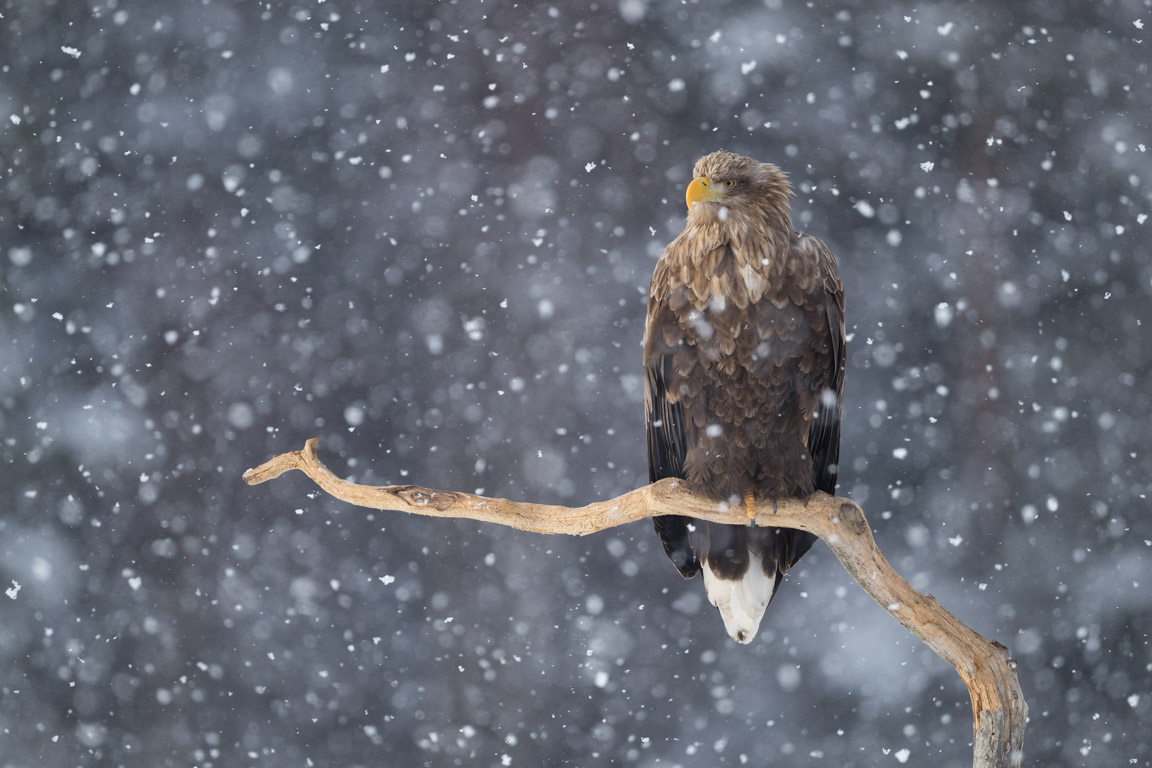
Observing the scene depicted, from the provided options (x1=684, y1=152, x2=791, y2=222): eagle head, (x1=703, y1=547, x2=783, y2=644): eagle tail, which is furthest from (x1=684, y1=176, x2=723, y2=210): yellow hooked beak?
(x1=703, y1=547, x2=783, y2=644): eagle tail

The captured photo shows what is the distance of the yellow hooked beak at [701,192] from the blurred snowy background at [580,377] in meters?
0.34

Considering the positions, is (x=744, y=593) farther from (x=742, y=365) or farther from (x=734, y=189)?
(x=734, y=189)

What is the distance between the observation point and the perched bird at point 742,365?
3.85 feet

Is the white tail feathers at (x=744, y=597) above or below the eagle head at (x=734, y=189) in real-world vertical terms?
below

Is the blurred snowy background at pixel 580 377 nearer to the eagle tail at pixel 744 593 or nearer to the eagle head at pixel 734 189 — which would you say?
the eagle tail at pixel 744 593

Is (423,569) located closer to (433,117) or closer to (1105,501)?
(433,117)

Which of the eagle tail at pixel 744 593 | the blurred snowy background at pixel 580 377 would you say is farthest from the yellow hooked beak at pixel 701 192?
the eagle tail at pixel 744 593

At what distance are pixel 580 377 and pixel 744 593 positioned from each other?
1.46 feet

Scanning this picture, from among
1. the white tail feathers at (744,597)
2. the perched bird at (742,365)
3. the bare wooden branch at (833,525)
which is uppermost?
the perched bird at (742,365)

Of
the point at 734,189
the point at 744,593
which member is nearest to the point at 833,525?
the point at 744,593

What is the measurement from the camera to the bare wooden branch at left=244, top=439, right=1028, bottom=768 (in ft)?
3.75

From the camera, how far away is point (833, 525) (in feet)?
3.98

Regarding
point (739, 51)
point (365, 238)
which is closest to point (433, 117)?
point (365, 238)

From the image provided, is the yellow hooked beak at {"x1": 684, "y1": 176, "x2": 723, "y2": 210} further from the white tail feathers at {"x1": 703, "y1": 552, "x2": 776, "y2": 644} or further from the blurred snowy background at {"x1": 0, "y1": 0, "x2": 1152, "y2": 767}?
the white tail feathers at {"x1": 703, "y1": 552, "x2": 776, "y2": 644}
